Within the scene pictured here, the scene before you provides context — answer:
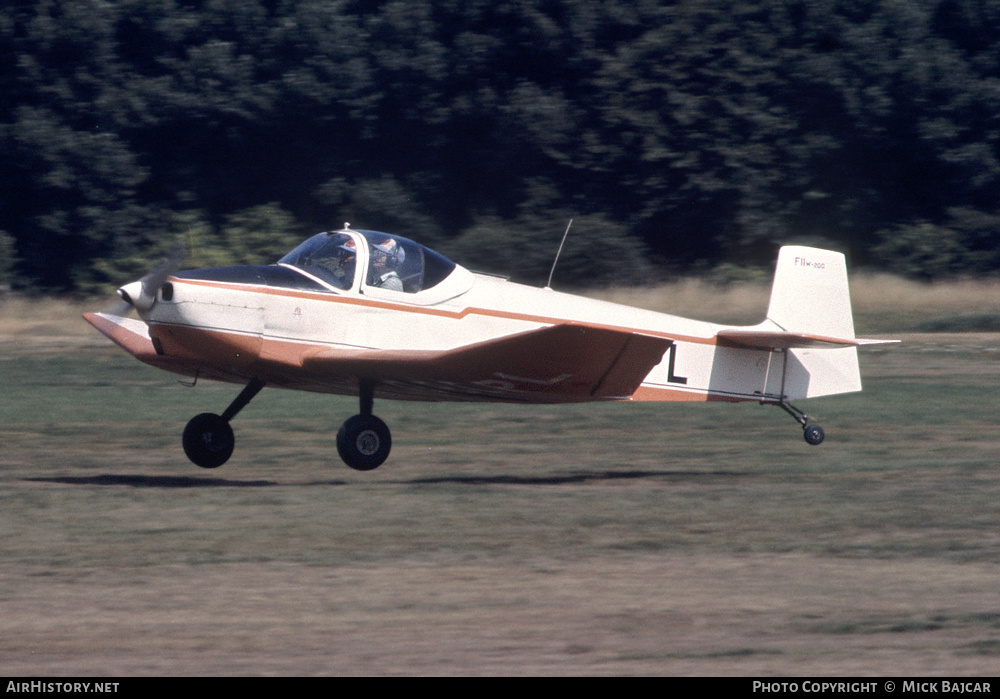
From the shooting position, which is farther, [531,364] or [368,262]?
[368,262]

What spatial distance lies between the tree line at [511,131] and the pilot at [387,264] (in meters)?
21.6

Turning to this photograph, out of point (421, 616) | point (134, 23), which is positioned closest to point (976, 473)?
point (421, 616)

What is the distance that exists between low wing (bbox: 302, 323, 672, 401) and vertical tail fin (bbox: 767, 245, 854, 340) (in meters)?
2.32

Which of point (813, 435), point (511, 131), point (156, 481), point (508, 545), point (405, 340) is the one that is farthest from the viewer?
point (511, 131)

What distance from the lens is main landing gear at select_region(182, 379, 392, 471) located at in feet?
34.7

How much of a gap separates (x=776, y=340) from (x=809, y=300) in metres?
0.85

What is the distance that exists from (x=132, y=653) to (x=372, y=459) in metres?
4.93

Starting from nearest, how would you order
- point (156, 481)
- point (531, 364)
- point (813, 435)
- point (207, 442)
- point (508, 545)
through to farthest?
point (508, 545) → point (531, 364) → point (156, 481) → point (207, 442) → point (813, 435)

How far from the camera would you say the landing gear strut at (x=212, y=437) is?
10.9 meters

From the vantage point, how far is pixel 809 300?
38.9ft

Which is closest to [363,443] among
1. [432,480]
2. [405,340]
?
[432,480]

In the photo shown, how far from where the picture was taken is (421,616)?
644cm

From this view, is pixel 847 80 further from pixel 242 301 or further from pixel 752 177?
pixel 242 301

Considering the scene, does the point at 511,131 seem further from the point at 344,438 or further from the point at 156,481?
the point at 156,481
